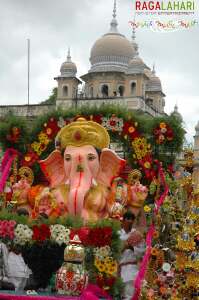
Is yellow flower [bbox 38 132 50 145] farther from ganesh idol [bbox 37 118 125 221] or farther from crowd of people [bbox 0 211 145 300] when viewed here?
crowd of people [bbox 0 211 145 300]

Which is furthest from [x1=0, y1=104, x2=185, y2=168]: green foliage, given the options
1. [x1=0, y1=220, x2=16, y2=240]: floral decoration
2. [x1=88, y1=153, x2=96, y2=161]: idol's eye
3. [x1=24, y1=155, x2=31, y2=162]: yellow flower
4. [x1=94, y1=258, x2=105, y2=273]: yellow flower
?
[x1=94, y1=258, x2=105, y2=273]: yellow flower

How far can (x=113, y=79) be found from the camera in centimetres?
4466

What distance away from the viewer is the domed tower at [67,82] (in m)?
42.0

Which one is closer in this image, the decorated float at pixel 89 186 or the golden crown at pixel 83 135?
the decorated float at pixel 89 186

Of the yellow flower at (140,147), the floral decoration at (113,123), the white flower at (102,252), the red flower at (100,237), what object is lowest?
the white flower at (102,252)

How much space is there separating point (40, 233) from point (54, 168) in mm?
4240

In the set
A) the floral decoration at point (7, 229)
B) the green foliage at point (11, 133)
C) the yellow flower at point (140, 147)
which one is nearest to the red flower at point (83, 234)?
the floral decoration at point (7, 229)

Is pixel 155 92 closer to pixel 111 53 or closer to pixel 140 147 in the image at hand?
pixel 111 53

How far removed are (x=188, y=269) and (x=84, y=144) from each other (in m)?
4.87

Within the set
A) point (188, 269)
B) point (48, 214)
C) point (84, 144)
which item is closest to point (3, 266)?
point (188, 269)

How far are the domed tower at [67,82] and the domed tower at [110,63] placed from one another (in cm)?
207

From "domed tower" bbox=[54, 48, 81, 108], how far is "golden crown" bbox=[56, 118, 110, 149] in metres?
28.4

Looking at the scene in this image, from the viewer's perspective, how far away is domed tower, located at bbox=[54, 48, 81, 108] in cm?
4200

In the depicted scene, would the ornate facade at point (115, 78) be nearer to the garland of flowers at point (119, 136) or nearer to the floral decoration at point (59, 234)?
the garland of flowers at point (119, 136)
